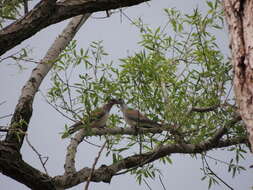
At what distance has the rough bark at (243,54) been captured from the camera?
2.01 metres

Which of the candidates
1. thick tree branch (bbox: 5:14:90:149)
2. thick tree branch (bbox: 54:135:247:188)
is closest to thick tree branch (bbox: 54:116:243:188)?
thick tree branch (bbox: 54:135:247:188)

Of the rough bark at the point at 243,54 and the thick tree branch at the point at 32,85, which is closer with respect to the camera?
the rough bark at the point at 243,54

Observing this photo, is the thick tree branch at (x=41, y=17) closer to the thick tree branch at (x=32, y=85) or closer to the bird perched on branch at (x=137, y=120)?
the thick tree branch at (x=32, y=85)

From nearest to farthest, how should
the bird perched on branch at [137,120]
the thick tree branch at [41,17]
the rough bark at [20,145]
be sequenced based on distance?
1. the thick tree branch at [41,17]
2. the rough bark at [20,145]
3. the bird perched on branch at [137,120]

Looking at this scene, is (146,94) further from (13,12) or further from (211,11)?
(13,12)

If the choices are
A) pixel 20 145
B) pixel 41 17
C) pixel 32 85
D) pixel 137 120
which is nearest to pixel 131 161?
pixel 137 120

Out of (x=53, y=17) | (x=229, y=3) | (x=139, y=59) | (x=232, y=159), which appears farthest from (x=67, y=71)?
(x=229, y=3)

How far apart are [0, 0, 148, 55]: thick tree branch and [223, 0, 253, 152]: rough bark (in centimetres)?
164

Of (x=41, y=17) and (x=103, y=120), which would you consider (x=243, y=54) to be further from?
(x=103, y=120)

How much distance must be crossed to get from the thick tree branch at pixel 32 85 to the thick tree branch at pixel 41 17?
15.4 inches

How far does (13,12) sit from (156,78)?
2.24 meters

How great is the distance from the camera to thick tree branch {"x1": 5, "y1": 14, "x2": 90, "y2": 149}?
4.07m

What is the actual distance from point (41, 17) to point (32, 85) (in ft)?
4.86

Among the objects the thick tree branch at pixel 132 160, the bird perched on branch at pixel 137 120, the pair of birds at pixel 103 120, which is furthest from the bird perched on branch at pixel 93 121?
the thick tree branch at pixel 132 160
